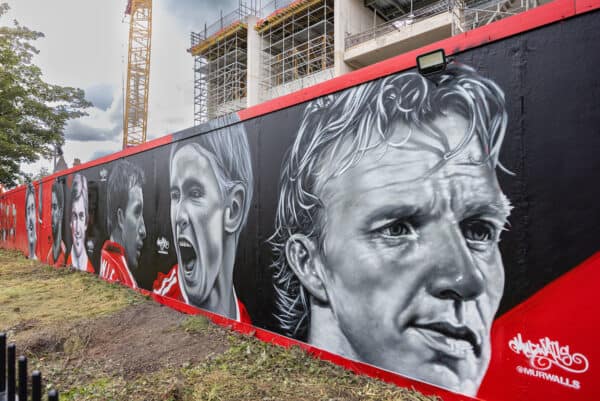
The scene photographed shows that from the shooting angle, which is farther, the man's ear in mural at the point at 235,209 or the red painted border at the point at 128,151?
the red painted border at the point at 128,151

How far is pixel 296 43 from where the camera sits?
31.8 metres

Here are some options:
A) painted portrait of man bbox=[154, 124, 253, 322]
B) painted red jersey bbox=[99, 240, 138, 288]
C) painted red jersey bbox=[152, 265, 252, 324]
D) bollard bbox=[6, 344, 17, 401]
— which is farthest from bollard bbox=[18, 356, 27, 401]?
painted red jersey bbox=[99, 240, 138, 288]

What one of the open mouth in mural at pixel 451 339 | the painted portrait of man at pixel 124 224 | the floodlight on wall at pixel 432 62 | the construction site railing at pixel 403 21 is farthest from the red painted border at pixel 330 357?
the construction site railing at pixel 403 21

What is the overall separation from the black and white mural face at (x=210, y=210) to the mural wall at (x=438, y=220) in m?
0.03

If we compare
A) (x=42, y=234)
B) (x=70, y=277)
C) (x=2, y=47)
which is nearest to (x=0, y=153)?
(x=2, y=47)

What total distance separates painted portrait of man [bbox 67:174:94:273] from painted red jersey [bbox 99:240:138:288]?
91 cm

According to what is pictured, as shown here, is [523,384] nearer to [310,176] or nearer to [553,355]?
[553,355]

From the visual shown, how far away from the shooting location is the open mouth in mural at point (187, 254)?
5.35 meters

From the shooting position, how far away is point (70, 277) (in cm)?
886

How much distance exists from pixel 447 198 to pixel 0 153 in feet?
71.3

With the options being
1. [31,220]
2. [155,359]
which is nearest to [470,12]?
[155,359]

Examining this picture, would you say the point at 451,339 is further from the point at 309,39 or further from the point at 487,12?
the point at 309,39

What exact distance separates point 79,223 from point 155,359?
22.8ft

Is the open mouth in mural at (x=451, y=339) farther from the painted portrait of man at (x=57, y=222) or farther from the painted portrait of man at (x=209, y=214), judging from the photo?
the painted portrait of man at (x=57, y=222)
